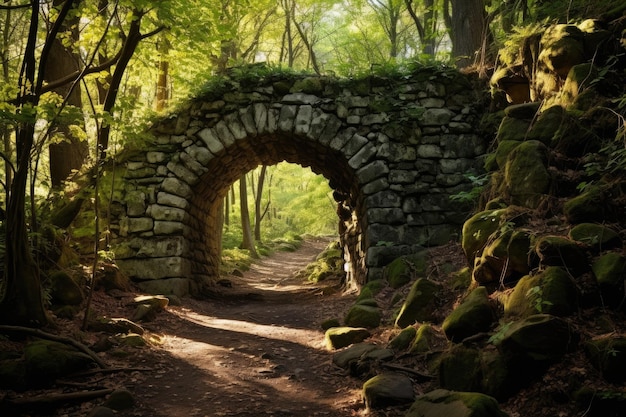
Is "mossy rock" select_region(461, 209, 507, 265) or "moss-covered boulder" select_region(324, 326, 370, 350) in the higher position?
"mossy rock" select_region(461, 209, 507, 265)

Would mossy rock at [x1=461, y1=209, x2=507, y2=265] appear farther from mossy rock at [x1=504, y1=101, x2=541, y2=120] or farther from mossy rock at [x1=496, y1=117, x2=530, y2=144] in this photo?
mossy rock at [x1=504, y1=101, x2=541, y2=120]

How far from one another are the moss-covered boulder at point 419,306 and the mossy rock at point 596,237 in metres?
1.62

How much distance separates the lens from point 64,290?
4.93m

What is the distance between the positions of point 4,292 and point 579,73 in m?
6.00

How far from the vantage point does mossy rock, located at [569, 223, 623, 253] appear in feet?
10.1

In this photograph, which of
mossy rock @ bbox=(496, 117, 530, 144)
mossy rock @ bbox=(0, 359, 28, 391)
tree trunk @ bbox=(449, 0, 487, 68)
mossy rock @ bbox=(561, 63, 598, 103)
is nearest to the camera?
mossy rock @ bbox=(0, 359, 28, 391)

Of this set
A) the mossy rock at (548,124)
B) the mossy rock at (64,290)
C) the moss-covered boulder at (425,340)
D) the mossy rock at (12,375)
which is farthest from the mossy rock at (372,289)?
the mossy rock at (12,375)

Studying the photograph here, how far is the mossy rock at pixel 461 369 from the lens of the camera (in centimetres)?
289

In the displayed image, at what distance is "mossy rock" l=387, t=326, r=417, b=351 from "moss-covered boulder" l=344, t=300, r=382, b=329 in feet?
2.96

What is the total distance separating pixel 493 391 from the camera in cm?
272

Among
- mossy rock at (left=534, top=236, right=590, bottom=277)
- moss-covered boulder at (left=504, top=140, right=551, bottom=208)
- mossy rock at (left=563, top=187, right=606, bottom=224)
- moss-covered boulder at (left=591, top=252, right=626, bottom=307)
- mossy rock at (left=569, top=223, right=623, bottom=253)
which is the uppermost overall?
moss-covered boulder at (left=504, top=140, right=551, bottom=208)

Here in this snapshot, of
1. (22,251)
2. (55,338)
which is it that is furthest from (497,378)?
(22,251)

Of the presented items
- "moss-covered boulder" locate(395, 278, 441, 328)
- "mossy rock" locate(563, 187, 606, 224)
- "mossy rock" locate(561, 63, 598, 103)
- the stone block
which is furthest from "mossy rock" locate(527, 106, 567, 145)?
the stone block

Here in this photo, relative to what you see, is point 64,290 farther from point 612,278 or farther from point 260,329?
point 612,278
